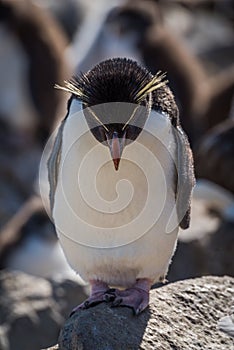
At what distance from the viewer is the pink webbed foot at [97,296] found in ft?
15.6

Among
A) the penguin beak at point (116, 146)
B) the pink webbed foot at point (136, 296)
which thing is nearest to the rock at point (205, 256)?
the pink webbed foot at point (136, 296)

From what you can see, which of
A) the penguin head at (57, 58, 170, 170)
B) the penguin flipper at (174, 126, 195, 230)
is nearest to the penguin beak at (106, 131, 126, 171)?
the penguin head at (57, 58, 170, 170)

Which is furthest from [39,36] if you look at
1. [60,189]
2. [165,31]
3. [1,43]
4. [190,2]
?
[60,189]

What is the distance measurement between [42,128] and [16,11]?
1587 mm

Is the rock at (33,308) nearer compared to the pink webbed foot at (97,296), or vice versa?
the pink webbed foot at (97,296)

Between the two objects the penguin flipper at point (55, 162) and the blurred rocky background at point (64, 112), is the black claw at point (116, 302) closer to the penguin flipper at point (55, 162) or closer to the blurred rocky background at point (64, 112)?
the penguin flipper at point (55, 162)

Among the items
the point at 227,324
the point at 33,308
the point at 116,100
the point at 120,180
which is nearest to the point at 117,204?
the point at 120,180

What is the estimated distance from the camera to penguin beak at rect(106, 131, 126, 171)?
443 centimetres

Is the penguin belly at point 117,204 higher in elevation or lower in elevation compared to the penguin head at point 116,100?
lower

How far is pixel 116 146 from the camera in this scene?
4430 mm

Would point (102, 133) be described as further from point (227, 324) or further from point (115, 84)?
point (227, 324)

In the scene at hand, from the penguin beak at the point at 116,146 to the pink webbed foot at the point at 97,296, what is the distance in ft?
2.01

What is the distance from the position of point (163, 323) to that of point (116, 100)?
3.14 feet

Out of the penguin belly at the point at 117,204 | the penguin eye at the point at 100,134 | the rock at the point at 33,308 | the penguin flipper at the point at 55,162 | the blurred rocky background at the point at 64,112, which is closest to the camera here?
the penguin eye at the point at 100,134
